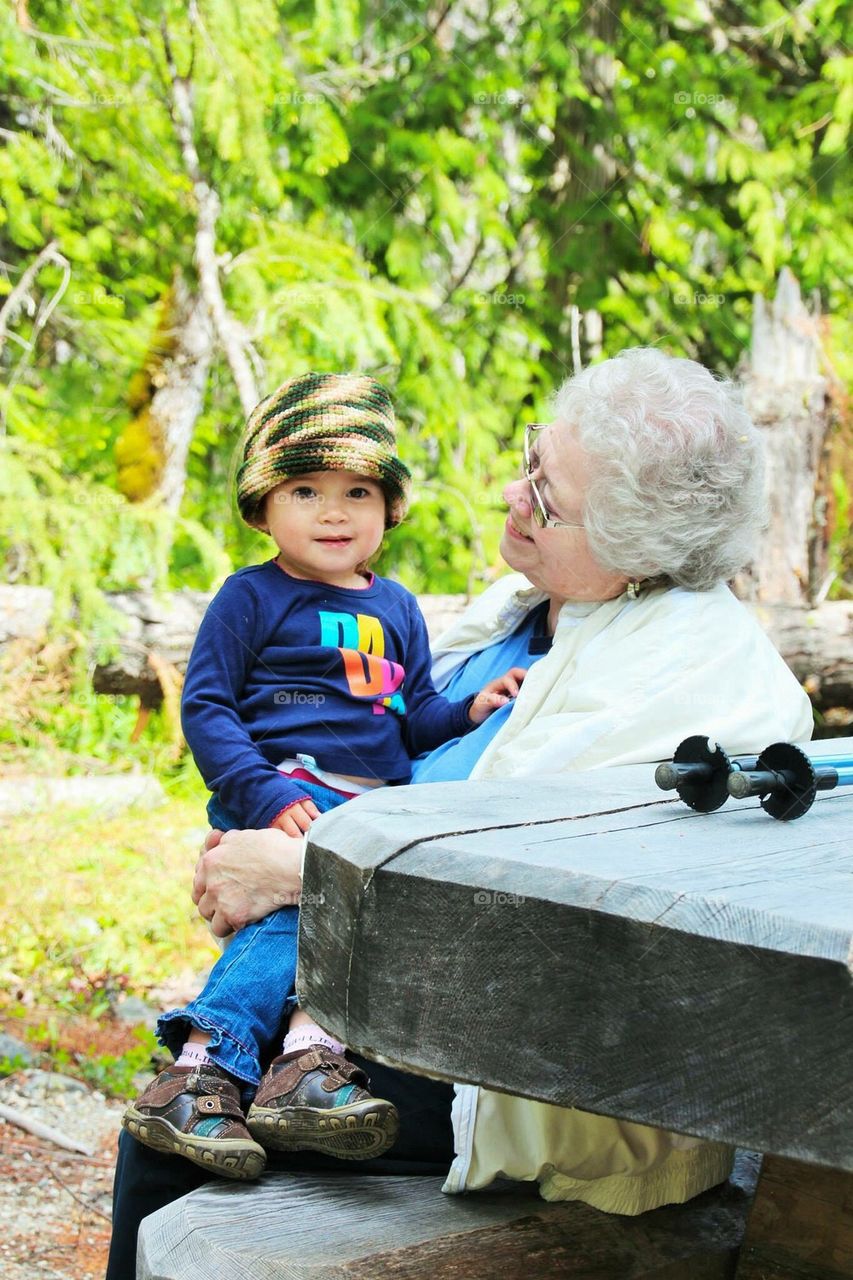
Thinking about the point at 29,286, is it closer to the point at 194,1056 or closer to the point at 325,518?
the point at 325,518

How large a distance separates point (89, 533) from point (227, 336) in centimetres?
124

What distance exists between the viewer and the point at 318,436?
87.2 inches

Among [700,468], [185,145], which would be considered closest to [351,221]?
[185,145]

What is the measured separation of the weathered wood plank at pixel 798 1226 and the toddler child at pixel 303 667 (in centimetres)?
62

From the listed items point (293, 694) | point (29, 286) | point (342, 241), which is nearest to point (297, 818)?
point (293, 694)

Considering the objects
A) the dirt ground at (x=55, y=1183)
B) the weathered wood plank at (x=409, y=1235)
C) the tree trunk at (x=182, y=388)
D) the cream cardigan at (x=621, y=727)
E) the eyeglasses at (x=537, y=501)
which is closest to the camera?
the weathered wood plank at (x=409, y=1235)

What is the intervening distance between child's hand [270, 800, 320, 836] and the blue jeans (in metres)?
0.13

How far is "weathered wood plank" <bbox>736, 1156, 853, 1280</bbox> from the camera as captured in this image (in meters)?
1.47

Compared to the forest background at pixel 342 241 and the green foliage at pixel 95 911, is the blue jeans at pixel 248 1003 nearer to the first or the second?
the green foliage at pixel 95 911

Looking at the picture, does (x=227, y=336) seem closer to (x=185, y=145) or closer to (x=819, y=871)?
(x=185, y=145)

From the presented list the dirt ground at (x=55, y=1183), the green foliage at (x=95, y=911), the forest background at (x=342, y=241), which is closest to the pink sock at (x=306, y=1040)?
the dirt ground at (x=55, y=1183)

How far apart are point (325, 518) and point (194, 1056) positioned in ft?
3.01

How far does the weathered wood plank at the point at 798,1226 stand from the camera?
1.47m

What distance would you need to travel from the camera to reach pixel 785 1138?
0.87 metres
